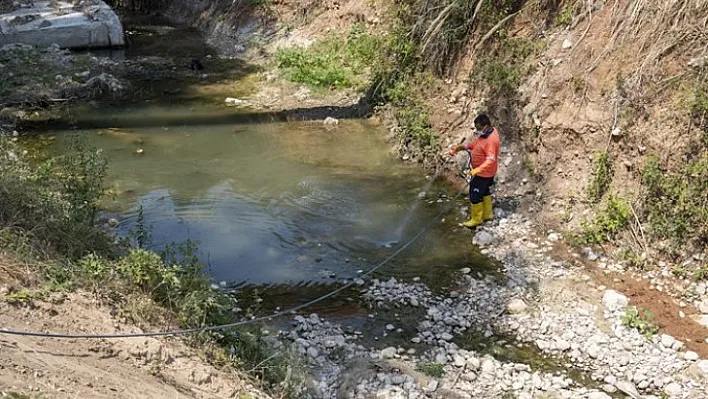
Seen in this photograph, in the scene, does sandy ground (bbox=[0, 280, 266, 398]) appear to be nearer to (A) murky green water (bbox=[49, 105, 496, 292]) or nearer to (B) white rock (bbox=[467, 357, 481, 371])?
(B) white rock (bbox=[467, 357, 481, 371])

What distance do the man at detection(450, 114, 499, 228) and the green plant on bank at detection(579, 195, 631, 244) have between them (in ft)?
4.47

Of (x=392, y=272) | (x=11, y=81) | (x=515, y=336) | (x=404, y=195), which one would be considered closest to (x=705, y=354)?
(x=515, y=336)

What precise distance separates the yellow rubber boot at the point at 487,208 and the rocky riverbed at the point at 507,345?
1.18 metres

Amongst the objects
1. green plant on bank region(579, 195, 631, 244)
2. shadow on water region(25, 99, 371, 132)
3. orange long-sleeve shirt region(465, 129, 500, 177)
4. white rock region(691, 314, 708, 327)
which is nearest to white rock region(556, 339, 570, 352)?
white rock region(691, 314, 708, 327)

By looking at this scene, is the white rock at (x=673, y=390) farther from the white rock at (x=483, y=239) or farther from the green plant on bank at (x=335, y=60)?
the green plant on bank at (x=335, y=60)

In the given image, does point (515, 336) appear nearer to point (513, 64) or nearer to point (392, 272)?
point (392, 272)

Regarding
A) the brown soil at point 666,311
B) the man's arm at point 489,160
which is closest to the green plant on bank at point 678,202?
the brown soil at point 666,311

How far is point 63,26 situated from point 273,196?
1224 cm

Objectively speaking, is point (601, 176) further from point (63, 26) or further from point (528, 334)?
point (63, 26)

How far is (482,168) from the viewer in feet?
28.7

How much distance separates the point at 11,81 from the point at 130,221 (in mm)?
7739

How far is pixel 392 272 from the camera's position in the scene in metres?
8.21

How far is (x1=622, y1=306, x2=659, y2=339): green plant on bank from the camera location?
22.4ft

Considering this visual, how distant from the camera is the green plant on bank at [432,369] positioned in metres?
6.26
